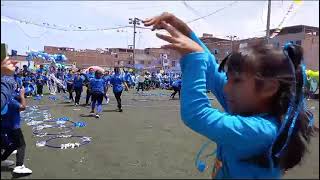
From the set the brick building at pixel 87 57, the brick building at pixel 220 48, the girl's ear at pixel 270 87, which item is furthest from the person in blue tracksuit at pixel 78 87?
the brick building at pixel 87 57

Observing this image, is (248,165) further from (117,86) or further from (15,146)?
(117,86)

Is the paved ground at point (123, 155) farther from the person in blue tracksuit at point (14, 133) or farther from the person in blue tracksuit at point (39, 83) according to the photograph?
the person in blue tracksuit at point (39, 83)

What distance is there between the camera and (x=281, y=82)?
5.17ft

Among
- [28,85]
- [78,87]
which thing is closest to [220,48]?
[78,87]

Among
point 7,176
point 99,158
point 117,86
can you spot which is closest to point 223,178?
point 7,176

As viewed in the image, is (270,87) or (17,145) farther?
(17,145)

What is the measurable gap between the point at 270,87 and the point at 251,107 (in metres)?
0.11

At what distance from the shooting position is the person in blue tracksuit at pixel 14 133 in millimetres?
6500

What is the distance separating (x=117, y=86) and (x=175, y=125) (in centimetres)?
519

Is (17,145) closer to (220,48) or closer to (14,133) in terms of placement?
(14,133)

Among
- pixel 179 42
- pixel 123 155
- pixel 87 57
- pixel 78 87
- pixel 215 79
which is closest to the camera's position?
pixel 179 42

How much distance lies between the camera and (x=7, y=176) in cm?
636

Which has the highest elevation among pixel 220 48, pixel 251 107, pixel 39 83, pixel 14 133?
pixel 220 48

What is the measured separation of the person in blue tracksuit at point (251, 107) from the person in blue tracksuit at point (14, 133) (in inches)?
210
